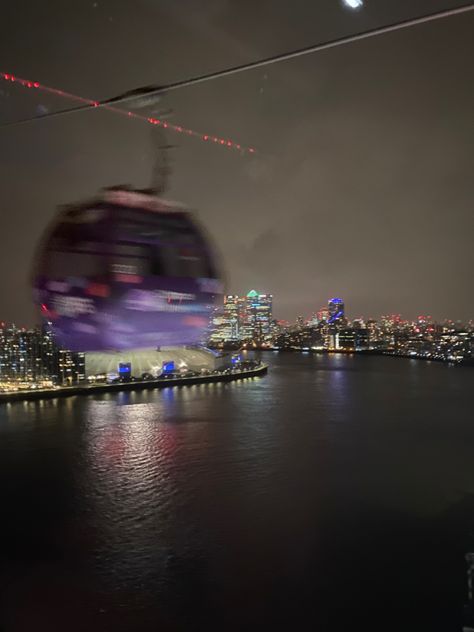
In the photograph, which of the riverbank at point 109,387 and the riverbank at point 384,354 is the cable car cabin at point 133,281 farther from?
the riverbank at point 384,354

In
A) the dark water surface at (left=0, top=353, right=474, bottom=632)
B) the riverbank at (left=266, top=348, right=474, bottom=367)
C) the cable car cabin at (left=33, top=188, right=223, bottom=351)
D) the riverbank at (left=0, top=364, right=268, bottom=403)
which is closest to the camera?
the cable car cabin at (left=33, top=188, right=223, bottom=351)

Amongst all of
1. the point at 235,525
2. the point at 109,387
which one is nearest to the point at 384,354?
the point at 109,387

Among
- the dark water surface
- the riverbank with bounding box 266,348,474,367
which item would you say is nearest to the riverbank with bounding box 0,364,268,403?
the dark water surface

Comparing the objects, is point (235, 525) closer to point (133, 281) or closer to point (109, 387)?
point (133, 281)

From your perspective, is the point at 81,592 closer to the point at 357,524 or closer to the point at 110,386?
the point at 357,524

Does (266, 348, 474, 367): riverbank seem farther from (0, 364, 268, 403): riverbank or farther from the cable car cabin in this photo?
the cable car cabin

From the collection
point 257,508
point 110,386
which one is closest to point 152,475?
point 257,508

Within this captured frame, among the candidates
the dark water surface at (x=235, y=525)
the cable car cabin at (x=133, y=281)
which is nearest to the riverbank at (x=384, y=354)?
the dark water surface at (x=235, y=525)

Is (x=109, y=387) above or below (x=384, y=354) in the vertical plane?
above
